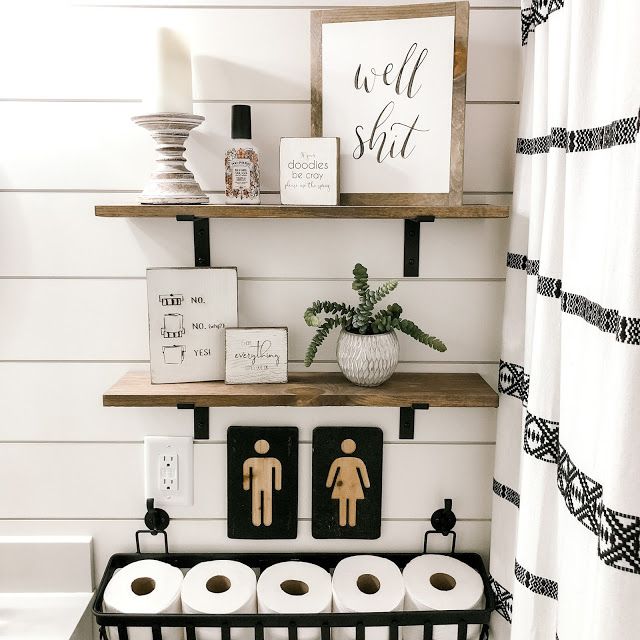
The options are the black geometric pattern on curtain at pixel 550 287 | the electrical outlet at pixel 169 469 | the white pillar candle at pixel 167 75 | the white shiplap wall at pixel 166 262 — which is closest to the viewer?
the black geometric pattern on curtain at pixel 550 287

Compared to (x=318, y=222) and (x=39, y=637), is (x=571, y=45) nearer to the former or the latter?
(x=318, y=222)

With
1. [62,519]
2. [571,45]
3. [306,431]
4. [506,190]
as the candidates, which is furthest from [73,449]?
[571,45]

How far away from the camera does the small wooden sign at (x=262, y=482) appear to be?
1.18m

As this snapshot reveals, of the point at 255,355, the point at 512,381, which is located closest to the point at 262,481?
the point at 255,355

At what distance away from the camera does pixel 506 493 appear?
A: 1095 mm

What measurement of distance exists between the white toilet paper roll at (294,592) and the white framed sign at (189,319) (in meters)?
0.38

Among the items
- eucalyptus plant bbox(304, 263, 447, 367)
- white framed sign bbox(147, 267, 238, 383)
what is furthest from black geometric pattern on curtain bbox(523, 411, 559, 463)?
white framed sign bbox(147, 267, 238, 383)

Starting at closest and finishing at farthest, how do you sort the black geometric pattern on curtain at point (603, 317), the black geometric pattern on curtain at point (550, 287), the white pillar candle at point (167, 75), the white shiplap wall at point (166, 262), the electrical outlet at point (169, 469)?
the black geometric pattern on curtain at point (603, 317) → the black geometric pattern on curtain at point (550, 287) → the white pillar candle at point (167, 75) → the white shiplap wall at point (166, 262) → the electrical outlet at point (169, 469)

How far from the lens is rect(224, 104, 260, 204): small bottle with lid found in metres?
1.02

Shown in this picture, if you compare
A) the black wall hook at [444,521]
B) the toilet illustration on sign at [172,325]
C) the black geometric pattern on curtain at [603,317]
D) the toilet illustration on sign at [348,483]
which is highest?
the black geometric pattern on curtain at [603,317]

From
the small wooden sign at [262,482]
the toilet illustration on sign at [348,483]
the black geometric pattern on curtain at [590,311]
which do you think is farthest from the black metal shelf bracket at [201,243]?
the black geometric pattern on curtain at [590,311]

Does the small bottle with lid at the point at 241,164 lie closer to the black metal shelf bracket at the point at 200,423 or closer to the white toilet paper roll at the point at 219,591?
the black metal shelf bracket at the point at 200,423

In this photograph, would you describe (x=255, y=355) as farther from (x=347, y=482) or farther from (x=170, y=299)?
(x=347, y=482)

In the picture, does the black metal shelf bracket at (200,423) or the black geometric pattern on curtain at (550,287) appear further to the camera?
the black metal shelf bracket at (200,423)
